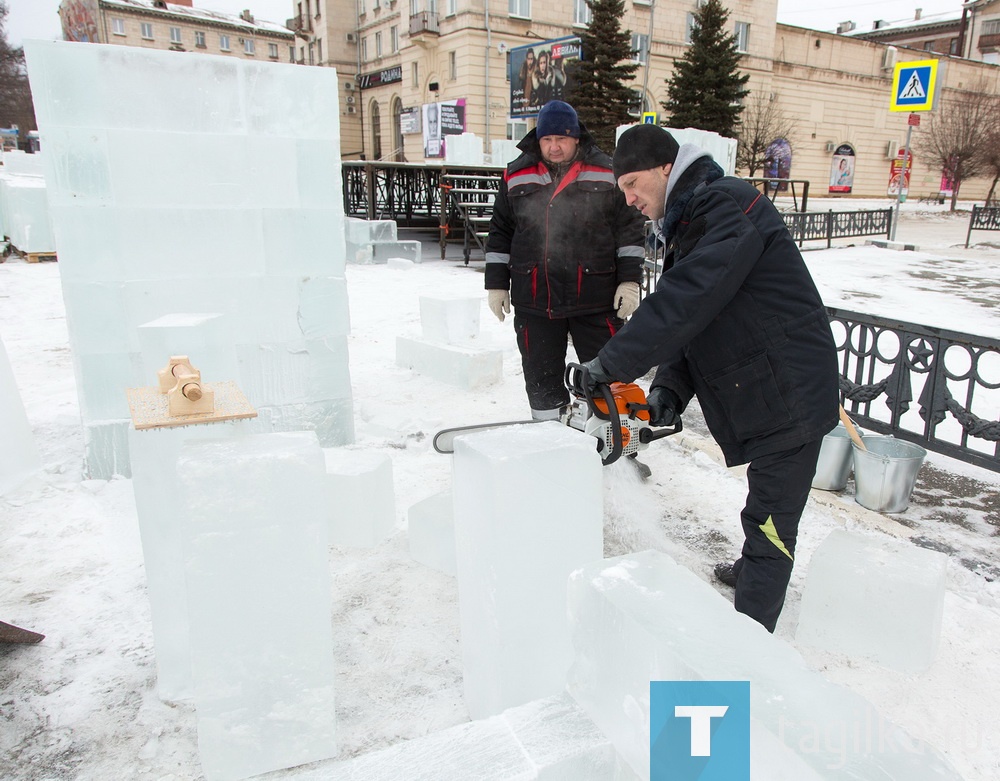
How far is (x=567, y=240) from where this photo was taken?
144 inches

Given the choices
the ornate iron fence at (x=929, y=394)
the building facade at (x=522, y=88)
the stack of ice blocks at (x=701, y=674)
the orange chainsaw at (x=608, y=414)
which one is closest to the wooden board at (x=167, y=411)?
the orange chainsaw at (x=608, y=414)

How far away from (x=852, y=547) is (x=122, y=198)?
3.58 meters

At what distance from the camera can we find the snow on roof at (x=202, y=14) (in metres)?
55.1

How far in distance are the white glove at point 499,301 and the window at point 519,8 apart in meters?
31.7

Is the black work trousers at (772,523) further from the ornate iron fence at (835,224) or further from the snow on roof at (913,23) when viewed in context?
the snow on roof at (913,23)

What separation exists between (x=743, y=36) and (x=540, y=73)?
738 inches

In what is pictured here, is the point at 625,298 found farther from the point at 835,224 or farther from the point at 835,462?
the point at 835,224

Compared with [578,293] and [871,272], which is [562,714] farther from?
Result: [871,272]

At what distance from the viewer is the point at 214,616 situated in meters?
1.73

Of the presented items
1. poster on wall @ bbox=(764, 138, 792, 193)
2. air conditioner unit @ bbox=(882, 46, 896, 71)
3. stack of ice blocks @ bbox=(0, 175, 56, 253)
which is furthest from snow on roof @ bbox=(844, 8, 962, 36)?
stack of ice blocks @ bbox=(0, 175, 56, 253)

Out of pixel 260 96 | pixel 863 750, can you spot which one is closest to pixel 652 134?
pixel 863 750

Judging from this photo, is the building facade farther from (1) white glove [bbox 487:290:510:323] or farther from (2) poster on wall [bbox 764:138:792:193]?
(1) white glove [bbox 487:290:510:323]

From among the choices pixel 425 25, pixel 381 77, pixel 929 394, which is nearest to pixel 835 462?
pixel 929 394

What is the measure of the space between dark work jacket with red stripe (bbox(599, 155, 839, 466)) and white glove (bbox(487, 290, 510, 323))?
1867 millimetres
